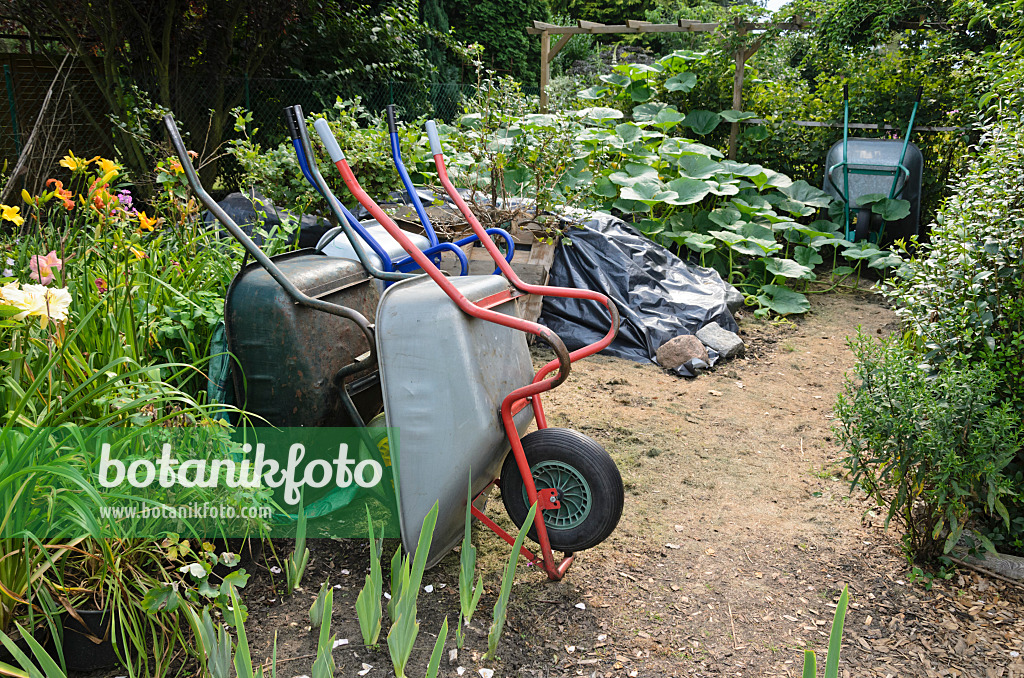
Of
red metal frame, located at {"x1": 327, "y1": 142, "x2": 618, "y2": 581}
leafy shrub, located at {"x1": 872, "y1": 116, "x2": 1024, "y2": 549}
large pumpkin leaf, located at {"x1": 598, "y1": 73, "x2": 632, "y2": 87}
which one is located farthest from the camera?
large pumpkin leaf, located at {"x1": 598, "y1": 73, "x2": 632, "y2": 87}

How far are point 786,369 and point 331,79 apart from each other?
225 inches

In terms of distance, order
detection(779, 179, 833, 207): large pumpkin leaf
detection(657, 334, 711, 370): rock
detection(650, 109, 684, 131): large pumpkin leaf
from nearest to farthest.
→ detection(657, 334, 711, 370): rock
detection(779, 179, 833, 207): large pumpkin leaf
detection(650, 109, 684, 131): large pumpkin leaf

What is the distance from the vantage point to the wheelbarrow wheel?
1908 millimetres

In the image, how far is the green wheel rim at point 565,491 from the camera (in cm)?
195

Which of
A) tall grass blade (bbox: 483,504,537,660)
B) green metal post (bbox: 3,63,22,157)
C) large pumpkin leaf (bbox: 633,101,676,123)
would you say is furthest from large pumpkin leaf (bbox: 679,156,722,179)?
green metal post (bbox: 3,63,22,157)

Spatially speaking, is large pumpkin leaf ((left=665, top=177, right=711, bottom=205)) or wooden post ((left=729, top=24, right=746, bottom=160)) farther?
wooden post ((left=729, top=24, right=746, bottom=160))

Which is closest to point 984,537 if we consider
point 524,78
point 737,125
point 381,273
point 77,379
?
point 381,273

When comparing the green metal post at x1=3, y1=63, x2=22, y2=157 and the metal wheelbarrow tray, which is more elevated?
the green metal post at x1=3, y1=63, x2=22, y2=157

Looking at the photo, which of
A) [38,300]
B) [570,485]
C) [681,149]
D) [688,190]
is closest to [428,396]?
[570,485]

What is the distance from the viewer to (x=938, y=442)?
1942 mm

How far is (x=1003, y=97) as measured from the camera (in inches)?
121

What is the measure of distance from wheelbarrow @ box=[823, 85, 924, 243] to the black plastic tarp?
6.31 ft

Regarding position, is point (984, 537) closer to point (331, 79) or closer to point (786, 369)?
point (786, 369)

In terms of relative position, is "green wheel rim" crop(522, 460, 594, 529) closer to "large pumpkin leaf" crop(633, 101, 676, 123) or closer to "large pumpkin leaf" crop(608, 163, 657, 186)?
"large pumpkin leaf" crop(608, 163, 657, 186)
